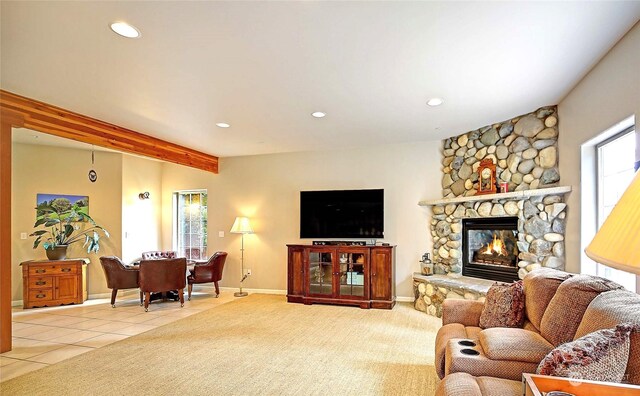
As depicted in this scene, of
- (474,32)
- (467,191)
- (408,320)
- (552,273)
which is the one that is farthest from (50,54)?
(467,191)

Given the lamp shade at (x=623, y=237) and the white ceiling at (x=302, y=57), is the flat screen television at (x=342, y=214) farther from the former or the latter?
the lamp shade at (x=623, y=237)

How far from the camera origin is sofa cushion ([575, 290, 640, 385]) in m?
1.34

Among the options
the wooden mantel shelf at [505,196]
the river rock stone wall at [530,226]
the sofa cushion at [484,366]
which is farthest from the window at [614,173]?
the sofa cushion at [484,366]

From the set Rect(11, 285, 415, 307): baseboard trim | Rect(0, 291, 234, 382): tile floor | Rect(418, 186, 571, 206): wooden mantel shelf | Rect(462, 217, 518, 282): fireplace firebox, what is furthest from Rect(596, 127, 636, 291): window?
Rect(0, 291, 234, 382): tile floor

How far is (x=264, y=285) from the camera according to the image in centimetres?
682

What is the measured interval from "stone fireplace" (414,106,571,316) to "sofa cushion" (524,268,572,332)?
61.4 inches

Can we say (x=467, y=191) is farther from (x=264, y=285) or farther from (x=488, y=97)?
(x=264, y=285)

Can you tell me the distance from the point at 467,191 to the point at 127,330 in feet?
16.6

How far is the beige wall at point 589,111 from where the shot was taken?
2.54m

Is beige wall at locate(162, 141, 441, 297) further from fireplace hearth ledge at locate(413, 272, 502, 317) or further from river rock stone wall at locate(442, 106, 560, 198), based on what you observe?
fireplace hearth ledge at locate(413, 272, 502, 317)

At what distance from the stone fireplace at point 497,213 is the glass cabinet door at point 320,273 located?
1.39m

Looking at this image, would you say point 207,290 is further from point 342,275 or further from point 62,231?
point 342,275

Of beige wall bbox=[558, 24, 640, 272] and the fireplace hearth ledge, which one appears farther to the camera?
the fireplace hearth ledge

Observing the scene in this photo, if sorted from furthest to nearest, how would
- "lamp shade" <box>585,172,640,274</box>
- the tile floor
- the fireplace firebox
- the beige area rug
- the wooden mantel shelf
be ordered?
1. the fireplace firebox
2. the wooden mantel shelf
3. the tile floor
4. the beige area rug
5. "lamp shade" <box>585,172,640,274</box>
